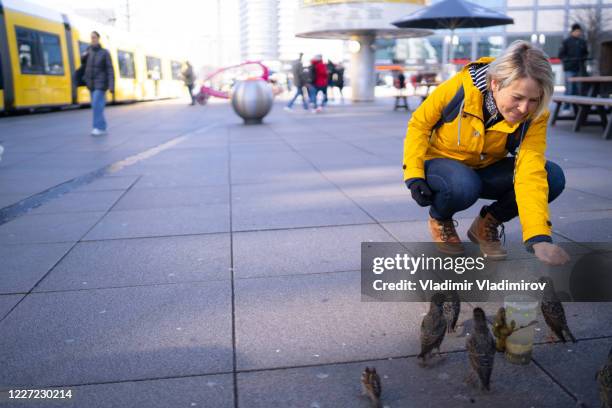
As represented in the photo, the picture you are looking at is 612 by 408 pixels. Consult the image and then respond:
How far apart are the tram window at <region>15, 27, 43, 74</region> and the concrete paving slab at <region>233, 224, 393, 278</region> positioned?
15938mm

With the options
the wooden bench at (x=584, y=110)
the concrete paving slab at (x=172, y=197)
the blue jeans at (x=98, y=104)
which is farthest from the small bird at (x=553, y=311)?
the blue jeans at (x=98, y=104)

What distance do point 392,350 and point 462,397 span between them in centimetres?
47

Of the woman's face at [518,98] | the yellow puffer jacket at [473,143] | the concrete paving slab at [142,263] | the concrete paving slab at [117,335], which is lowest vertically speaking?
the concrete paving slab at [117,335]

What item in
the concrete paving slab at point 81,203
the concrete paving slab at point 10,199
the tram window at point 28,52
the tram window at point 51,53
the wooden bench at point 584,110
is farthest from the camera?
the tram window at point 51,53

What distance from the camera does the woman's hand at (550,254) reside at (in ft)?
7.56

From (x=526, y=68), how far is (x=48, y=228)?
410cm

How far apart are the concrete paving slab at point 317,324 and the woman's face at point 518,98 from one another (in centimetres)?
104

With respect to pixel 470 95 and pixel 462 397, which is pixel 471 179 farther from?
pixel 462 397

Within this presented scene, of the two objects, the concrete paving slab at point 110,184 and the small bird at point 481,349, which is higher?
the small bird at point 481,349

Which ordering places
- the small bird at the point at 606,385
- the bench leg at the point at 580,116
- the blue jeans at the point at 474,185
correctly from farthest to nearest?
the bench leg at the point at 580,116 < the blue jeans at the point at 474,185 < the small bird at the point at 606,385

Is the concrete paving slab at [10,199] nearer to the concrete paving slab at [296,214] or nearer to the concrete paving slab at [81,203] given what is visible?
the concrete paving slab at [81,203]

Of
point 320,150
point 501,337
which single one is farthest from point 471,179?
point 320,150

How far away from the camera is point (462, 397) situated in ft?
7.59

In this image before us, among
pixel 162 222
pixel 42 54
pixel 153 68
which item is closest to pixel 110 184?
pixel 162 222
